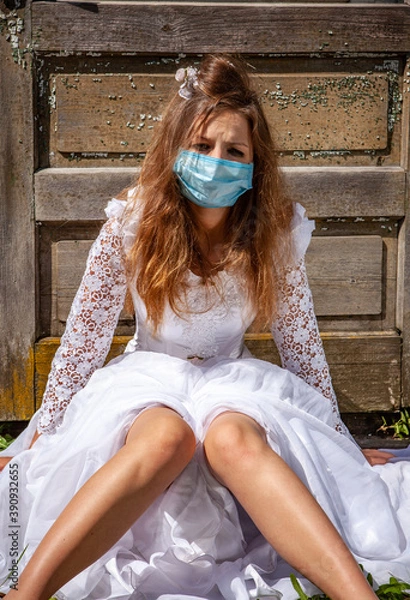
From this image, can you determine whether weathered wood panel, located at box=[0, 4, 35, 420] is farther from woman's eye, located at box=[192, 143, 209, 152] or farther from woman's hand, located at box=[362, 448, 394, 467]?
woman's hand, located at box=[362, 448, 394, 467]

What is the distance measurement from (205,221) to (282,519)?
1.01 m

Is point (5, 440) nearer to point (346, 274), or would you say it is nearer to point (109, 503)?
point (109, 503)

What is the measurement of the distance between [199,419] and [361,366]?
1.34 m

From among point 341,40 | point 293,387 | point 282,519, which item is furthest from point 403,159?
point 282,519

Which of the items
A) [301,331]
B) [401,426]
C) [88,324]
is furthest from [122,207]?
[401,426]

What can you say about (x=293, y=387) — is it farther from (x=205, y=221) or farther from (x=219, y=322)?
(x=205, y=221)

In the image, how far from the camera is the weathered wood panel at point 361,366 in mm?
3049

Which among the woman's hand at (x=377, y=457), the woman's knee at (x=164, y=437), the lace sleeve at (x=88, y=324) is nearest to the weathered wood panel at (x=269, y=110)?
the lace sleeve at (x=88, y=324)

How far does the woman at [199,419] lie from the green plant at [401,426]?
2.79 ft

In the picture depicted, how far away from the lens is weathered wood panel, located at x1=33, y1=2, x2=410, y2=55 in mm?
2818

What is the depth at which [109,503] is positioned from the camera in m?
1.66

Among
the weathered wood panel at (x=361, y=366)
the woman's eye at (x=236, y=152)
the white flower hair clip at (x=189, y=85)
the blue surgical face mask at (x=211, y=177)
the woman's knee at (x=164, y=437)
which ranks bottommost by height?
the weathered wood panel at (x=361, y=366)

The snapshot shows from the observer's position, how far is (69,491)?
1.94 metres

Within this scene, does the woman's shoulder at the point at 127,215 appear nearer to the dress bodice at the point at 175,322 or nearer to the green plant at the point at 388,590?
the dress bodice at the point at 175,322
